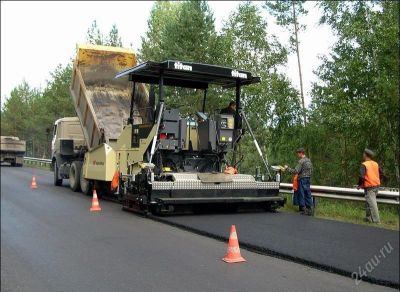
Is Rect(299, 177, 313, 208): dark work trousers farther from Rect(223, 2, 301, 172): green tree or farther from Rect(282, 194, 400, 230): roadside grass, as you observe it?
Rect(223, 2, 301, 172): green tree

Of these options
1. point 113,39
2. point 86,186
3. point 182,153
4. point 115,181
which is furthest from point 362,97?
point 113,39

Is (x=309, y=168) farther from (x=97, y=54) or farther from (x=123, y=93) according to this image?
(x=97, y=54)

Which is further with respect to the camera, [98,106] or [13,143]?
[98,106]

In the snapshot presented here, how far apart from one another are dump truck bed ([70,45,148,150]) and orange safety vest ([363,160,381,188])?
6.94 meters

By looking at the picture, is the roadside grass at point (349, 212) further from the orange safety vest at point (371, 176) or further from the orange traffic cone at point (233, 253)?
the orange traffic cone at point (233, 253)

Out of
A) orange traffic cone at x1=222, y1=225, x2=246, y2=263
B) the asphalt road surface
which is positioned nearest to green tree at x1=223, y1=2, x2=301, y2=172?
the asphalt road surface

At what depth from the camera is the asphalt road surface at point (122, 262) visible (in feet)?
16.2

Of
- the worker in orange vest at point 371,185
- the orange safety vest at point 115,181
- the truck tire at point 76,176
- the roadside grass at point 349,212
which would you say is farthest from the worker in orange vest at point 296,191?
the truck tire at point 76,176

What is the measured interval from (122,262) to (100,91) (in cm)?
910

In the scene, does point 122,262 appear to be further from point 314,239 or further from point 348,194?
point 348,194

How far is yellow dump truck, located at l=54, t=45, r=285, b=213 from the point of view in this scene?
31.9ft

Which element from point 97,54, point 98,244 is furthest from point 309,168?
point 97,54

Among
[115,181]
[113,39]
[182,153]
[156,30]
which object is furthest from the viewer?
[156,30]

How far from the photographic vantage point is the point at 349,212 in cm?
1046
